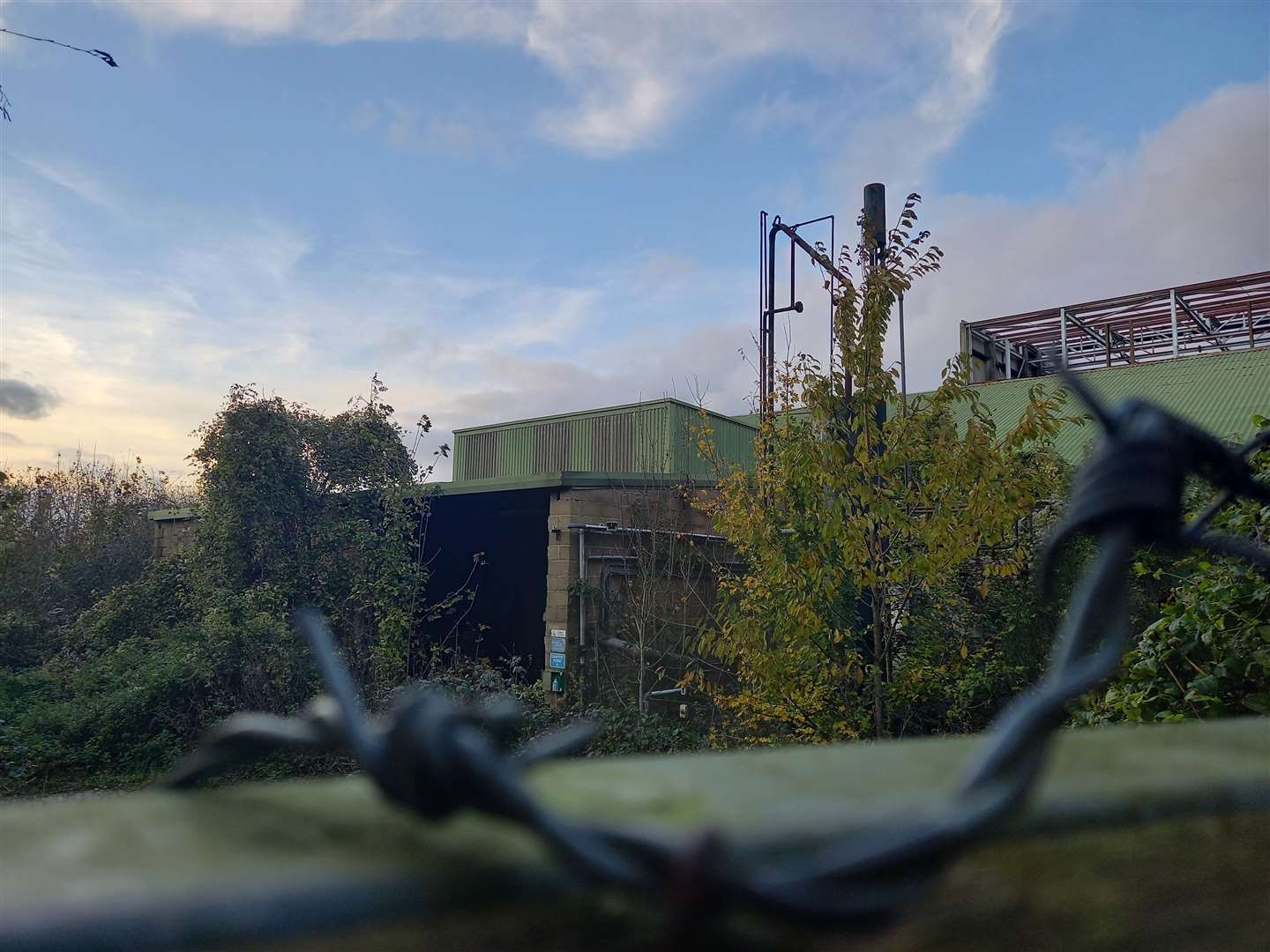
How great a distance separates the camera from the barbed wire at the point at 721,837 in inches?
12.7

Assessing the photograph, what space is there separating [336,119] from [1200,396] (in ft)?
44.3

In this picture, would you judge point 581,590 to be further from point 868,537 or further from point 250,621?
point 868,537

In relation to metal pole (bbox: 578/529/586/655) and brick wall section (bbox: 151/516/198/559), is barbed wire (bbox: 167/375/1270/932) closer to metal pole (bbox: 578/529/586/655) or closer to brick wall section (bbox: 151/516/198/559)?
metal pole (bbox: 578/529/586/655)

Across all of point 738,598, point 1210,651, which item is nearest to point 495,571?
point 738,598

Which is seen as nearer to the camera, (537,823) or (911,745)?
(537,823)

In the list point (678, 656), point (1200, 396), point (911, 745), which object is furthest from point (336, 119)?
point (1200, 396)

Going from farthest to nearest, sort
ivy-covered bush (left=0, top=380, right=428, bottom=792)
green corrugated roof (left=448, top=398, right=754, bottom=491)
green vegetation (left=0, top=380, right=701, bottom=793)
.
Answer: green corrugated roof (left=448, top=398, right=754, bottom=491) → ivy-covered bush (left=0, top=380, right=428, bottom=792) → green vegetation (left=0, top=380, right=701, bottom=793)

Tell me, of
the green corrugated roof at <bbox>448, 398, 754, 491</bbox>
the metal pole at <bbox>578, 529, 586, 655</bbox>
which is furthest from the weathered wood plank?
the green corrugated roof at <bbox>448, 398, 754, 491</bbox>

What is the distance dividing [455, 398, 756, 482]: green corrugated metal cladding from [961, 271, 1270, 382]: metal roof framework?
19.8 feet

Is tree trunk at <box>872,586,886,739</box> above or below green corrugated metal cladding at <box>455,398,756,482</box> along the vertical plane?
below

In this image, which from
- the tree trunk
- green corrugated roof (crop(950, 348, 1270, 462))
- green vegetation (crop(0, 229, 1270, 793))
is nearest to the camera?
green vegetation (crop(0, 229, 1270, 793))

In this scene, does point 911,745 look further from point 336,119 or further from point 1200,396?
point 1200,396

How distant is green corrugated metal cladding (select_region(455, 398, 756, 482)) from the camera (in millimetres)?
12031

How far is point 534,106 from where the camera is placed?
12633 millimetres
